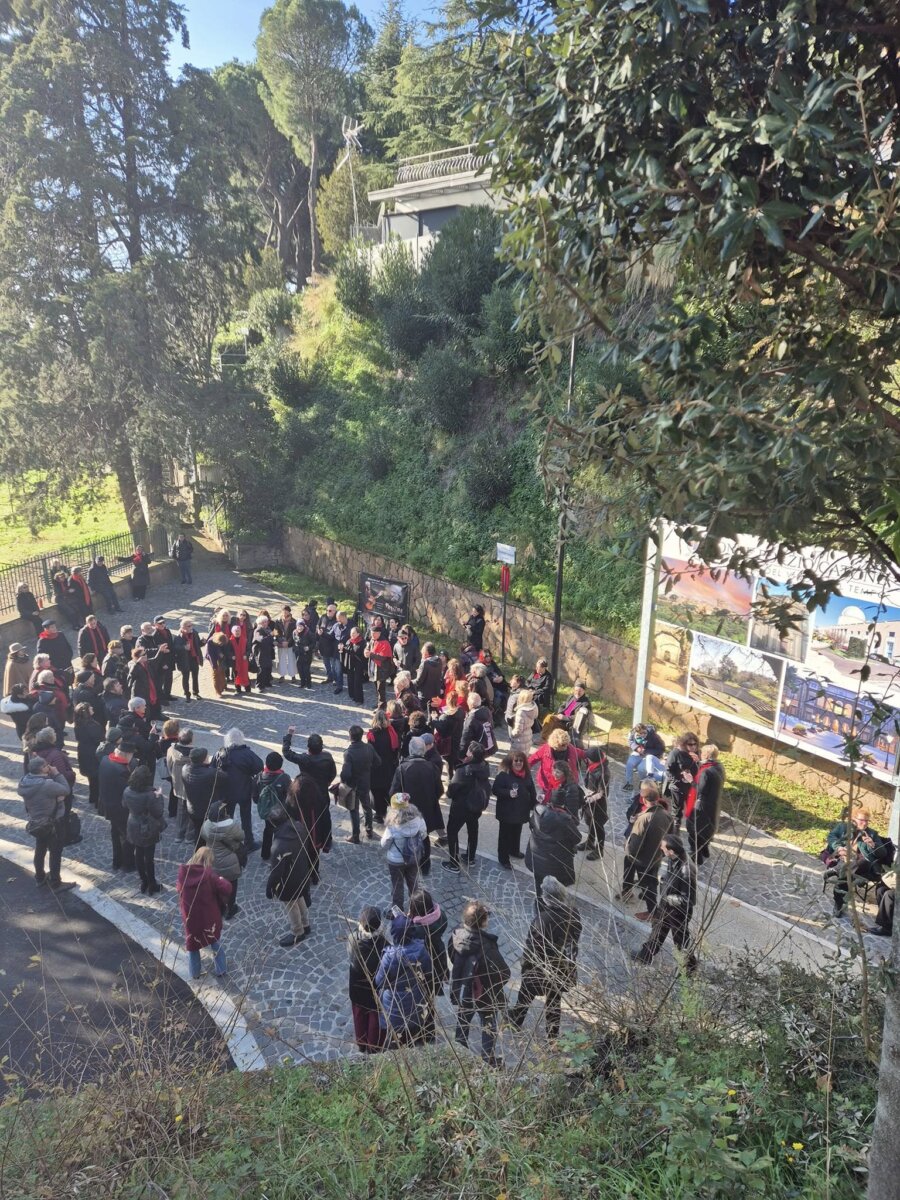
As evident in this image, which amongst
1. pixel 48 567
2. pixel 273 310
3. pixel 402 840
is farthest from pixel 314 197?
pixel 402 840

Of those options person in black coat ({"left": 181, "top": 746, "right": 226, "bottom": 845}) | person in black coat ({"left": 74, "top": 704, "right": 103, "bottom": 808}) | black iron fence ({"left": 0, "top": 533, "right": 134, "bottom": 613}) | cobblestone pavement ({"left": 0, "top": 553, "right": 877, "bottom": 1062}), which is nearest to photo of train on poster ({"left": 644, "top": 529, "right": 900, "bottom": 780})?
cobblestone pavement ({"left": 0, "top": 553, "right": 877, "bottom": 1062})

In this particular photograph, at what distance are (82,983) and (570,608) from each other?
32.8ft

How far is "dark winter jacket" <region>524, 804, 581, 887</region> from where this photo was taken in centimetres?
665

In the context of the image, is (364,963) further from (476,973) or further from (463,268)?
(463,268)

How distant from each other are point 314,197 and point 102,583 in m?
28.4

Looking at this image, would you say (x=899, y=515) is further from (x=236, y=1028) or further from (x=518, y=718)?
(x=518, y=718)

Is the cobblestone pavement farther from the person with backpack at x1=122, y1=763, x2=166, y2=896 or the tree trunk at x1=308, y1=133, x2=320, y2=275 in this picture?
the tree trunk at x1=308, y1=133, x2=320, y2=275

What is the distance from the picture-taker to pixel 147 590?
1998 centimetres

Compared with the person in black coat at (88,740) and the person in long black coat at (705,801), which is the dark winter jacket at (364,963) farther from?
the person in black coat at (88,740)

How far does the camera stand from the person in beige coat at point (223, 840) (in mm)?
6965

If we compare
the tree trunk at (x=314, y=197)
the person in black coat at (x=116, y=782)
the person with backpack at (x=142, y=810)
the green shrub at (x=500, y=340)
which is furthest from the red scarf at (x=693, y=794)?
the tree trunk at (x=314, y=197)

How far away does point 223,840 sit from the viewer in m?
7.00

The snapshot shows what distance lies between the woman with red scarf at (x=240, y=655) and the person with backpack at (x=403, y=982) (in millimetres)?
9119

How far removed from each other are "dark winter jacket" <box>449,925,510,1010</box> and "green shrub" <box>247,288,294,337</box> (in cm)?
2861
